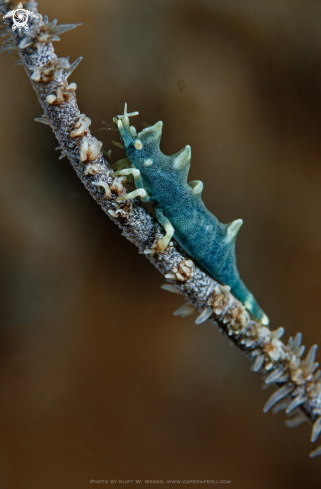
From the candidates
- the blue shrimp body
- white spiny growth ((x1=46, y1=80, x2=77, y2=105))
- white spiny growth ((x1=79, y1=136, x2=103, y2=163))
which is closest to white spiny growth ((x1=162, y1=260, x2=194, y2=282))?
the blue shrimp body

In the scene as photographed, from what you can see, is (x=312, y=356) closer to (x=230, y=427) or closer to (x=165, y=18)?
(x=230, y=427)

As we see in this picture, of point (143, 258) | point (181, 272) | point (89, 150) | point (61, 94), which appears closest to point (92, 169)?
point (89, 150)

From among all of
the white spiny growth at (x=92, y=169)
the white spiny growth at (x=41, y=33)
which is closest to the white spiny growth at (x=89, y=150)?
the white spiny growth at (x=92, y=169)

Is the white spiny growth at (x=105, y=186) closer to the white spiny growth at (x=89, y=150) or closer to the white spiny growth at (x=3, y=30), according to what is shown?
the white spiny growth at (x=89, y=150)

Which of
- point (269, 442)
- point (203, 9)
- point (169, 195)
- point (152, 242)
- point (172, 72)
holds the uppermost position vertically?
point (203, 9)

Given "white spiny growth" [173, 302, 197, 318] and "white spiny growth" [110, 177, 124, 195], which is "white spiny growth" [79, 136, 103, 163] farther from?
"white spiny growth" [173, 302, 197, 318]

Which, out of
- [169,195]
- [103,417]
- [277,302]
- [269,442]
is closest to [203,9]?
[169,195]
